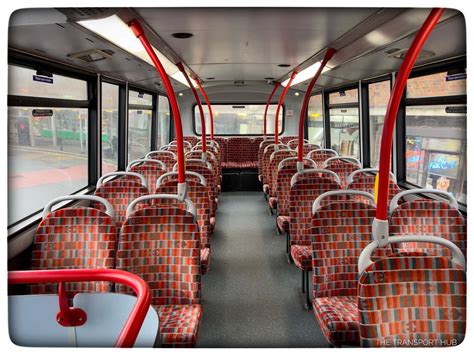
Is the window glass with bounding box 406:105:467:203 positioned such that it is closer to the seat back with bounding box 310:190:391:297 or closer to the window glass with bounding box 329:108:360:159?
the seat back with bounding box 310:190:391:297

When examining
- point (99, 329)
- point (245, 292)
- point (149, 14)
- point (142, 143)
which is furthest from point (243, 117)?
point (99, 329)

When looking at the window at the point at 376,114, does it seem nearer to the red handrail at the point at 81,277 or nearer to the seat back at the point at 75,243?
the seat back at the point at 75,243

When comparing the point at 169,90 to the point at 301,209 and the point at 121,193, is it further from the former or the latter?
the point at 301,209

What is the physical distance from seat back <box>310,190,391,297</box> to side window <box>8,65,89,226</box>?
1.72m

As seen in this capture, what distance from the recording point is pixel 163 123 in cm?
905

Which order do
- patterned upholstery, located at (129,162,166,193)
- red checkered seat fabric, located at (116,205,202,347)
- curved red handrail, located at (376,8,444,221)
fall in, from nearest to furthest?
curved red handrail, located at (376,8,444,221) → red checkered seat fabric, located at (116,205,202,347) → patterned upholstery, located at (129,162,166,193)

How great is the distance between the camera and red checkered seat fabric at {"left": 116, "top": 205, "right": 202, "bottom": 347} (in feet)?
7.29

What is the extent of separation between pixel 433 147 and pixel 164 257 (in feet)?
9.59

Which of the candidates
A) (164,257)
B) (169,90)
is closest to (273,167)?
(169,90)

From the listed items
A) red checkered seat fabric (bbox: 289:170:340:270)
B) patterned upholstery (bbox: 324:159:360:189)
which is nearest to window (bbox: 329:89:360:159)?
patterned upholstery (bbox: 324:159:360:189)

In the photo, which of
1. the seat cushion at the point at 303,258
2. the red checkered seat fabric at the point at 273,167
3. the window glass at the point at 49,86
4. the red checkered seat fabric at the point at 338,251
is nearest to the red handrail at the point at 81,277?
the red checkered seat fabric at the point at 338,251

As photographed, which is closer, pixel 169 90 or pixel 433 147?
pixel 169 90

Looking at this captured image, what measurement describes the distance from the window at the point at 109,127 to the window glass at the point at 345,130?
3.58m
